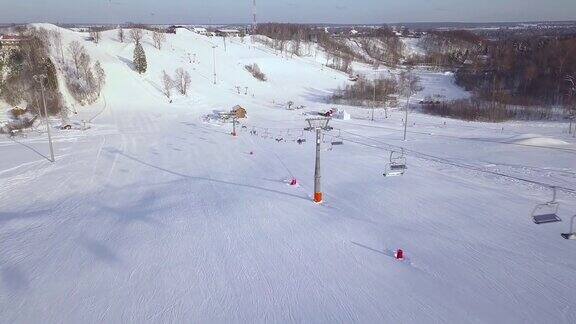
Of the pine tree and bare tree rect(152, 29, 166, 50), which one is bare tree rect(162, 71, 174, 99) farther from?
bare tree rect(152, 29, 166, 50)

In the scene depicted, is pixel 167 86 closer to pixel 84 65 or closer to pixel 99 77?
pixel 99 77

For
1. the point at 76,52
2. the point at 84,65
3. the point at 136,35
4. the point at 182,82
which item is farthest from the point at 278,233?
the point at 136,35

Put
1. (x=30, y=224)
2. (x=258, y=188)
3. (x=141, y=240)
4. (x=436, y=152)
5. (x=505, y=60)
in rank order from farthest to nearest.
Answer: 1. (x=505, y=60)
2. (x=436, y=152)
3. (x=258, y=188)
4. (x=30, y=224)
5. (x=141, y=240)

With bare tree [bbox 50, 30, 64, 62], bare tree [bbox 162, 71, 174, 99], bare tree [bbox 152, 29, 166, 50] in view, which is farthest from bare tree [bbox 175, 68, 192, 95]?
bare tree [bbox 152, 29, 166, 50]

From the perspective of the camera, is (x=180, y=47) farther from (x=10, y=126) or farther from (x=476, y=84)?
(x=476, y=84)

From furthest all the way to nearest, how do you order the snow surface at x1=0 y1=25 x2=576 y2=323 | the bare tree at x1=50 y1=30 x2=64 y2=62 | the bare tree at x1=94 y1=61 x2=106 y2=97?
the bare tree at x1=50 y1=30 x2=64 y2=62 → the bare tree at x1=94 y1=61 x2=106 y2=97 → the snow surface at x1=0 y1=25 x2=576 y2=323

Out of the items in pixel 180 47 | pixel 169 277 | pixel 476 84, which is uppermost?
pixel 180 47

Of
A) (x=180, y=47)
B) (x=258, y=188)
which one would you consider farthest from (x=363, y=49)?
(x=258, y=188)

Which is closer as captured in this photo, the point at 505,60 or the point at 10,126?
the point at 10,126

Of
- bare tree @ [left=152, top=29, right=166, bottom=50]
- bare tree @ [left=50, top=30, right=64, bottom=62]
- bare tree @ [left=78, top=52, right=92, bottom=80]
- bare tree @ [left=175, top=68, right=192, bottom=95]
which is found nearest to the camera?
bare tree @ [left=78, top=52, right=92, bottom=80]
